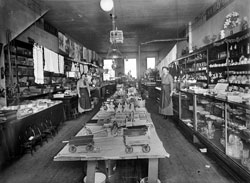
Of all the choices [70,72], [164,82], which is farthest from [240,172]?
[70,72]

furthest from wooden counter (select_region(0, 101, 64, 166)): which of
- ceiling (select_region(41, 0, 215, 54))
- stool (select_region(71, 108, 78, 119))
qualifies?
ceiling (select_region(41, 0, 215, 54))

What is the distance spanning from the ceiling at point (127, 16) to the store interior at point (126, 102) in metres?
0.04

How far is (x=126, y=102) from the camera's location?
5.32 meters

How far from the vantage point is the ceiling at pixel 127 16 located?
7012 mm

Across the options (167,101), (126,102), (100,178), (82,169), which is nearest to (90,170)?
(100,178)

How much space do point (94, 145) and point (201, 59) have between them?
Result: 6423mm

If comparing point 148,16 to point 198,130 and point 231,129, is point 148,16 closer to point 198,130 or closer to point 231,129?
point 198,130

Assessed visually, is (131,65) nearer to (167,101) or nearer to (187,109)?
(167,101)

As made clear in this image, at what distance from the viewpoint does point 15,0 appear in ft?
19.2

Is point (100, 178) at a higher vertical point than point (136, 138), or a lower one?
lower

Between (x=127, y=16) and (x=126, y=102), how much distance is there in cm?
443

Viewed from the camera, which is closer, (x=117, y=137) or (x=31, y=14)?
(x=117, y=137)

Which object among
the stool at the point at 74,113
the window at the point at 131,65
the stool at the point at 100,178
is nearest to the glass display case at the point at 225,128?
the stool at the point at 100,178

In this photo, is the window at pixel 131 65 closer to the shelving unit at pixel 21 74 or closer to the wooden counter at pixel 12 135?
the shelving unit at pixel 21 74
